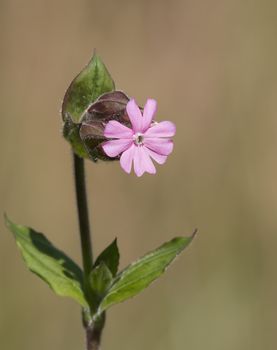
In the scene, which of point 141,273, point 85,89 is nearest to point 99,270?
point 141,273

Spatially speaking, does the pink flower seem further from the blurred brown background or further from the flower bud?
the blurred brown background

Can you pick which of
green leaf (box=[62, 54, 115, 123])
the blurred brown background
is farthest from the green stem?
the blurred brown background

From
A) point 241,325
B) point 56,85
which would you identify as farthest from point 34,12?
point 241,325

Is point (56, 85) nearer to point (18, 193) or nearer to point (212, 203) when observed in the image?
point (18, 193)

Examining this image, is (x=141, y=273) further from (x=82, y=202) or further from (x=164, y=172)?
(x=164, y=172)

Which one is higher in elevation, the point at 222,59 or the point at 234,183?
the point at 222,59

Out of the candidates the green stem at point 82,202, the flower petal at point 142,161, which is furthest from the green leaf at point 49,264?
the flower petal at point 142,161

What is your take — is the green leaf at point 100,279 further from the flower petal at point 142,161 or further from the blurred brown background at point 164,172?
the blurred brown background at point 164,172
